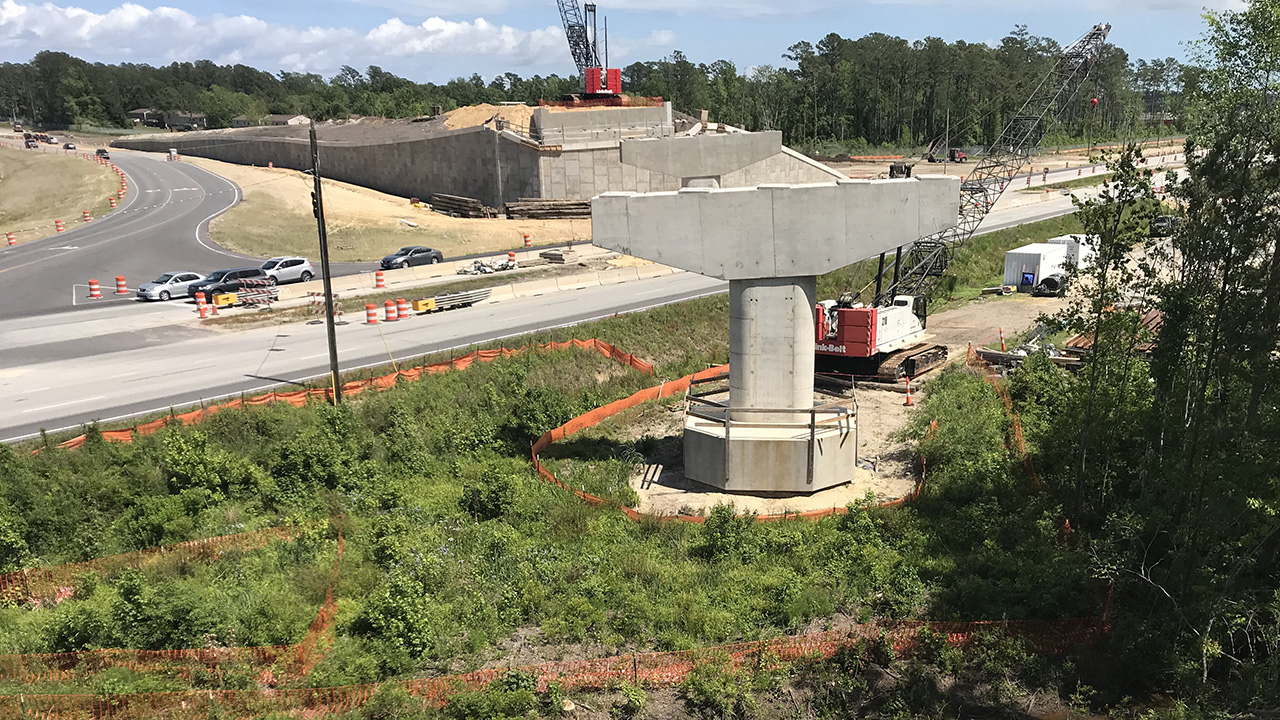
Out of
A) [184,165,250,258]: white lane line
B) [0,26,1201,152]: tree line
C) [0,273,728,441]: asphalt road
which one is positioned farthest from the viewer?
[0,26,1201,152]: tree line

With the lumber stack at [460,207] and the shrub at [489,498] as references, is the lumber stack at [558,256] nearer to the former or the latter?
the lumber stack at [460,207]

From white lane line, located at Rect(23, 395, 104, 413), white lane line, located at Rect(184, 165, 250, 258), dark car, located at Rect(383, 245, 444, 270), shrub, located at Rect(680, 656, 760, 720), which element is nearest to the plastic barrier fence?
shrub, located at Rect(680, 656, 760, 720)

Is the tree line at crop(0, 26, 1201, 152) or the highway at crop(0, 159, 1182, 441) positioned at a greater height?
the tree line at crop(0, 26, 1201, 152)

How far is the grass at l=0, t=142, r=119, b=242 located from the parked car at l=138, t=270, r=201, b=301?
22.7 metres

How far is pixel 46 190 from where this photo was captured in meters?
74.5

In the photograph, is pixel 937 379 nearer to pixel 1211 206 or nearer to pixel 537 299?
pixel 1211 206

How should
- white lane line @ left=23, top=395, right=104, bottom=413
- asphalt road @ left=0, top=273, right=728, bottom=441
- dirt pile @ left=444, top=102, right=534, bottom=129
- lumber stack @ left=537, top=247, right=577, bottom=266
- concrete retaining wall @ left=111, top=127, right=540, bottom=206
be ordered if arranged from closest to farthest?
white lane line @ left=23, top=395, right=104, bottom=413 < asphalt road @ left=0, top=273, right=728, bottom=441 < lumber stack @ left=537, top=247, right=577, bottom=266 < concrete retaining wall @ left=111, top=127, right=540, bottom=206 < dirt pile @ left=444, top=102, right=534, bottom=129

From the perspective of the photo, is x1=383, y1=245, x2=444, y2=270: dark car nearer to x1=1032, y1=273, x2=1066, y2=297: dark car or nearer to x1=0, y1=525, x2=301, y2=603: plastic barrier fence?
x1=1032, y1=273, x2=1066, y2=297: dark car

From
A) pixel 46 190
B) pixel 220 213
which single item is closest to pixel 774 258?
pixel 220 213

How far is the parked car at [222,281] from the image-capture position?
4400 centimetres

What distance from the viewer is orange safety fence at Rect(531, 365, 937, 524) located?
20812mm

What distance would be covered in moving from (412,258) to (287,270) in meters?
7.83

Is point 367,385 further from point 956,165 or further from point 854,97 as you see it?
point 854,97

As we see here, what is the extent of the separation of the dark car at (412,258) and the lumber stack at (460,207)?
1466 cm
